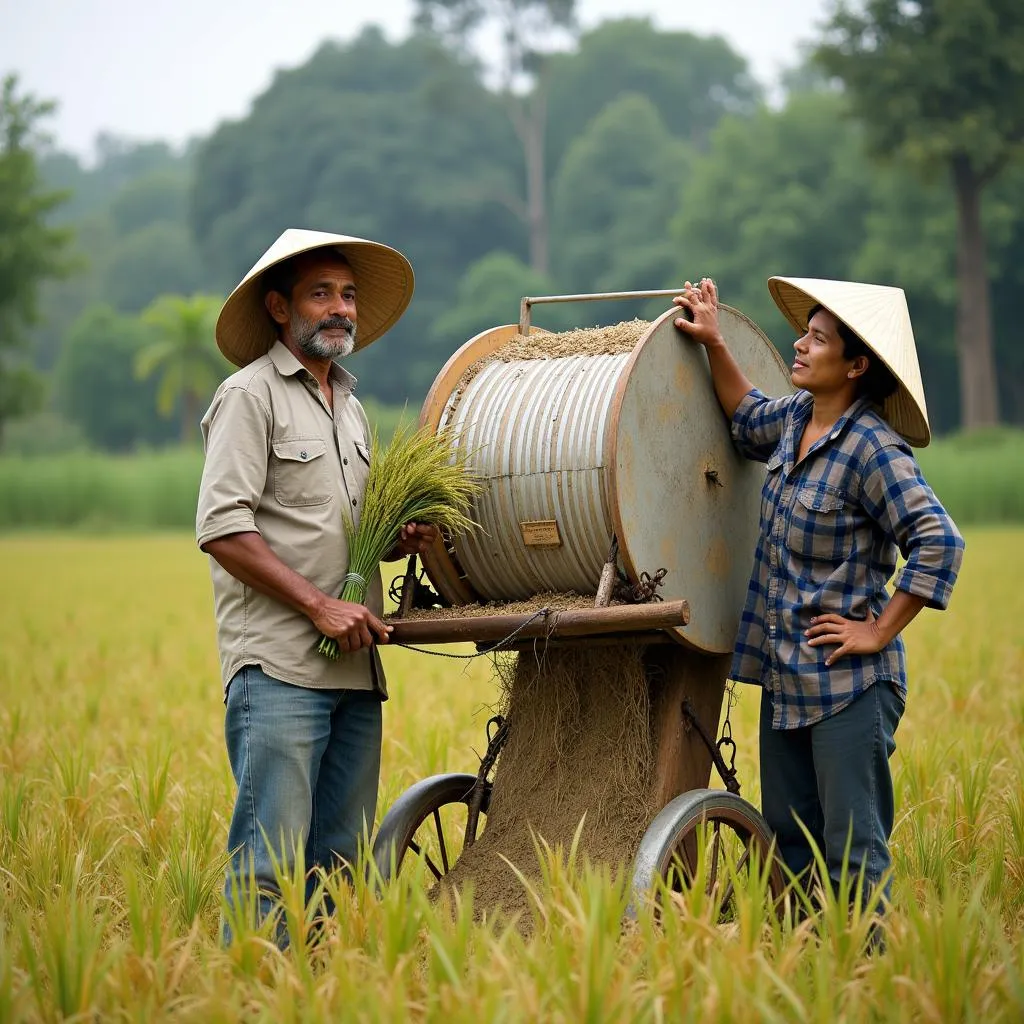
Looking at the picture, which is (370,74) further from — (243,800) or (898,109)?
(243,800)

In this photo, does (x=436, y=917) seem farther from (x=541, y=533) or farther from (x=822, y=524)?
(x=822, y=524)

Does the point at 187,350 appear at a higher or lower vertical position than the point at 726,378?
higher

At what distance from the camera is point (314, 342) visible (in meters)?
4.23

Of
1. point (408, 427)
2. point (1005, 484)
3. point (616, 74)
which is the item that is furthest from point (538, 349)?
point (616, 74)

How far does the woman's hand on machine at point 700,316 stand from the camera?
171 inches

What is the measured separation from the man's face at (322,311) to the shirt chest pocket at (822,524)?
1321mm

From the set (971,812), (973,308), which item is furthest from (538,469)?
(973,308)

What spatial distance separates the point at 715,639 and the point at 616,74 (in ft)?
211

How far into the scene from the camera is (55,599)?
1520 centimetres

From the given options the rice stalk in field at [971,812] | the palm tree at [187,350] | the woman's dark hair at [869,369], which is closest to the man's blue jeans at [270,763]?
the woman's dark hair at [869,369]

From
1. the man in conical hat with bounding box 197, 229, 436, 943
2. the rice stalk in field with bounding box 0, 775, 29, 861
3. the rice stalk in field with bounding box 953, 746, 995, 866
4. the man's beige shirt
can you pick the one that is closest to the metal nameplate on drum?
the man in conical hat with bounding box 197, 229, 436, 943

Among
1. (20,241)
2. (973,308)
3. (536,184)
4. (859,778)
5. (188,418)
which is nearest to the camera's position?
(859,778)

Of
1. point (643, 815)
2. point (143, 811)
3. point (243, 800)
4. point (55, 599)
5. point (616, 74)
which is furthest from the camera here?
point (616, 74)

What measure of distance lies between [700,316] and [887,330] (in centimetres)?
52
